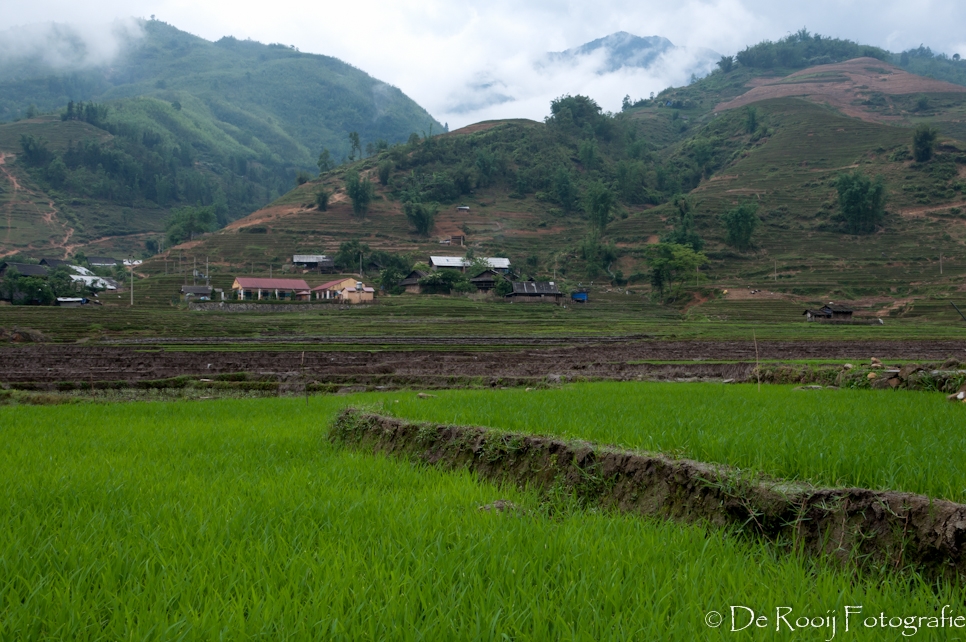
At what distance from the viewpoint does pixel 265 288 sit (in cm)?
7144

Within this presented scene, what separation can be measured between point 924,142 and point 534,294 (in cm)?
7273

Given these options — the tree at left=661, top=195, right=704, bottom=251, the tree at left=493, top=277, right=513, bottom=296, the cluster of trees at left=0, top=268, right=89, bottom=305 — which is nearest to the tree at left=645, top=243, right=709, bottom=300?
the tree at left=661, top=195, right=704, bottom=251

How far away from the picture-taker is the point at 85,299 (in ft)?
195

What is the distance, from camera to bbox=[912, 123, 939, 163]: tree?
316ft

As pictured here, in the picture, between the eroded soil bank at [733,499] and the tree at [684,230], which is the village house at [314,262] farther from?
the eroded soil bank at [733,499]

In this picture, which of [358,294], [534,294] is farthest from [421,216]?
[534,294]

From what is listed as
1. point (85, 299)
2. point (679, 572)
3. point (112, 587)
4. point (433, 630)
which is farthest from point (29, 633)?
point (85, 299)

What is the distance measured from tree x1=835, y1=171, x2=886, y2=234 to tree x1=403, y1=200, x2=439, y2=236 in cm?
6072

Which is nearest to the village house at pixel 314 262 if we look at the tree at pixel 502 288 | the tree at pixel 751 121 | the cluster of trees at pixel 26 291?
the tree at pixel 502 288

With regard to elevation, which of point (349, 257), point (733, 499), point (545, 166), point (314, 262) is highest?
point (545, 166)

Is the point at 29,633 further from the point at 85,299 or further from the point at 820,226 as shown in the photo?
the point at 820,226

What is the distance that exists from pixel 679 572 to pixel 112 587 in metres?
2.53

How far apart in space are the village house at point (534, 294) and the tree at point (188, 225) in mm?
66277

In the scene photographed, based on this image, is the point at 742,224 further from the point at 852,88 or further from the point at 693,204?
the point at 852,88
